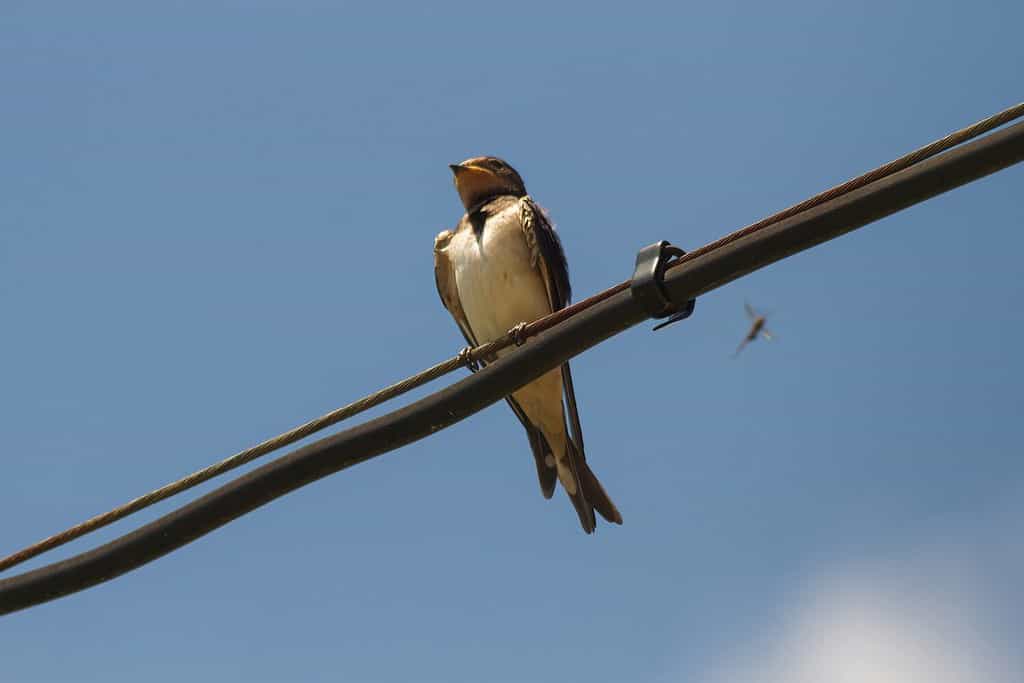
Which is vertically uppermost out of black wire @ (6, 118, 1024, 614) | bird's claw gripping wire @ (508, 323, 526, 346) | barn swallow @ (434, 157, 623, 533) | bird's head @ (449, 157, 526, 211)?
bird's head @ (449, 157, 526, 211)

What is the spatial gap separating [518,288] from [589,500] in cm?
168

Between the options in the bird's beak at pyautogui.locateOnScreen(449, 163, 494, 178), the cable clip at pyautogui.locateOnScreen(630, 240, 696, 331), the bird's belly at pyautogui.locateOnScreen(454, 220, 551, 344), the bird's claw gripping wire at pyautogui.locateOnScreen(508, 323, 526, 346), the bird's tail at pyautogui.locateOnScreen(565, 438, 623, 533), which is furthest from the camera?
the bird's beak at pyautogui.locateOnScreen(449, 163, 494, 178)

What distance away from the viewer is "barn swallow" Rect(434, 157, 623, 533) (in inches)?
323

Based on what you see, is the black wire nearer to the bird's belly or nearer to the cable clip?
the cable clip

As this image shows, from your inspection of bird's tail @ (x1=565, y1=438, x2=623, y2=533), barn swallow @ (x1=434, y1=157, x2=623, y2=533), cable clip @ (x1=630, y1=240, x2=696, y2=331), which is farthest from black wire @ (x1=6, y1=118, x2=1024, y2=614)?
barn swallow @ (x1=434, y1=157, x2=623, y2=533)

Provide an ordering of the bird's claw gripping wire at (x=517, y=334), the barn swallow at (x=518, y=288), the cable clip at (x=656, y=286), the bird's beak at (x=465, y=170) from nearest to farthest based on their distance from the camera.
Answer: the cable clip at (x=656, y=286)
the bird's claw gripping wire at (x=517, y=334)
the barn swallow at (x=518, y=288)
the bird's beak at (x=465, y=170)

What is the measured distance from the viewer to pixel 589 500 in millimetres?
7555

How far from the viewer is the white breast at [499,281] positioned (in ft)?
28.6

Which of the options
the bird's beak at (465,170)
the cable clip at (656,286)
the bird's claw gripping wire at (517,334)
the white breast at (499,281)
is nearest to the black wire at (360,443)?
the cable clip at (656,286)

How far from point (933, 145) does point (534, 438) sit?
481 centimetres

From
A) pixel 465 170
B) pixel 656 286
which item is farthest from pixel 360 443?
pixel 465 170

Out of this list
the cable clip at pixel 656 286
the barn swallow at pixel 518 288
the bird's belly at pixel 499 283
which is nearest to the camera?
the cable clip at pixel 656 286

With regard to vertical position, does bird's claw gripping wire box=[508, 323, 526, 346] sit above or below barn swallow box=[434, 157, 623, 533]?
below

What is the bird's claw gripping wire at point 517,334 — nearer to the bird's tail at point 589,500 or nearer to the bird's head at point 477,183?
the bird's tail at point 589,500
